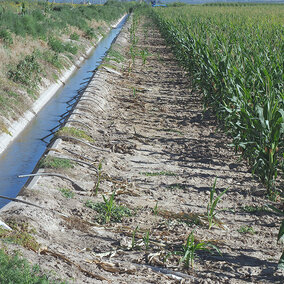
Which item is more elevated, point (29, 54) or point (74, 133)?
point (74, 133)

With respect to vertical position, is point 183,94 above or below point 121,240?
below

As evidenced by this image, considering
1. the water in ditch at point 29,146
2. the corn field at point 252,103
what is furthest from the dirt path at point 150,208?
the water in ditch at point 29,146

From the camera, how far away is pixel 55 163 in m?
7.71

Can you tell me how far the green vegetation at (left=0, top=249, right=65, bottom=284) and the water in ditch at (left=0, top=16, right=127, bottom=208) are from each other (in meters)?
3.25

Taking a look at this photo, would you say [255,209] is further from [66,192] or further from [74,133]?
[74,133]

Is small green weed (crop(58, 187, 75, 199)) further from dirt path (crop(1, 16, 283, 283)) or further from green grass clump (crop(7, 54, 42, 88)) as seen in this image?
green grass clump (crop(7, 54, 42, 88))

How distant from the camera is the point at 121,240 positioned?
572 centimetres

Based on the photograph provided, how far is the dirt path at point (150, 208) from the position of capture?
16.8 ft

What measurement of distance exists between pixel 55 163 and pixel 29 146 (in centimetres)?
280

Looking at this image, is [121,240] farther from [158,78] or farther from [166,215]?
[158,78]

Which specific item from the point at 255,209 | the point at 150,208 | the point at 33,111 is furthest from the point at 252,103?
the point at 33,111

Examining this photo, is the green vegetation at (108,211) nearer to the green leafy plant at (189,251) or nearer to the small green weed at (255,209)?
the green leafy plant at (189,251)

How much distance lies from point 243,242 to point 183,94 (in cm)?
903

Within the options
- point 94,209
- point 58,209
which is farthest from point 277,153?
point 58,209
